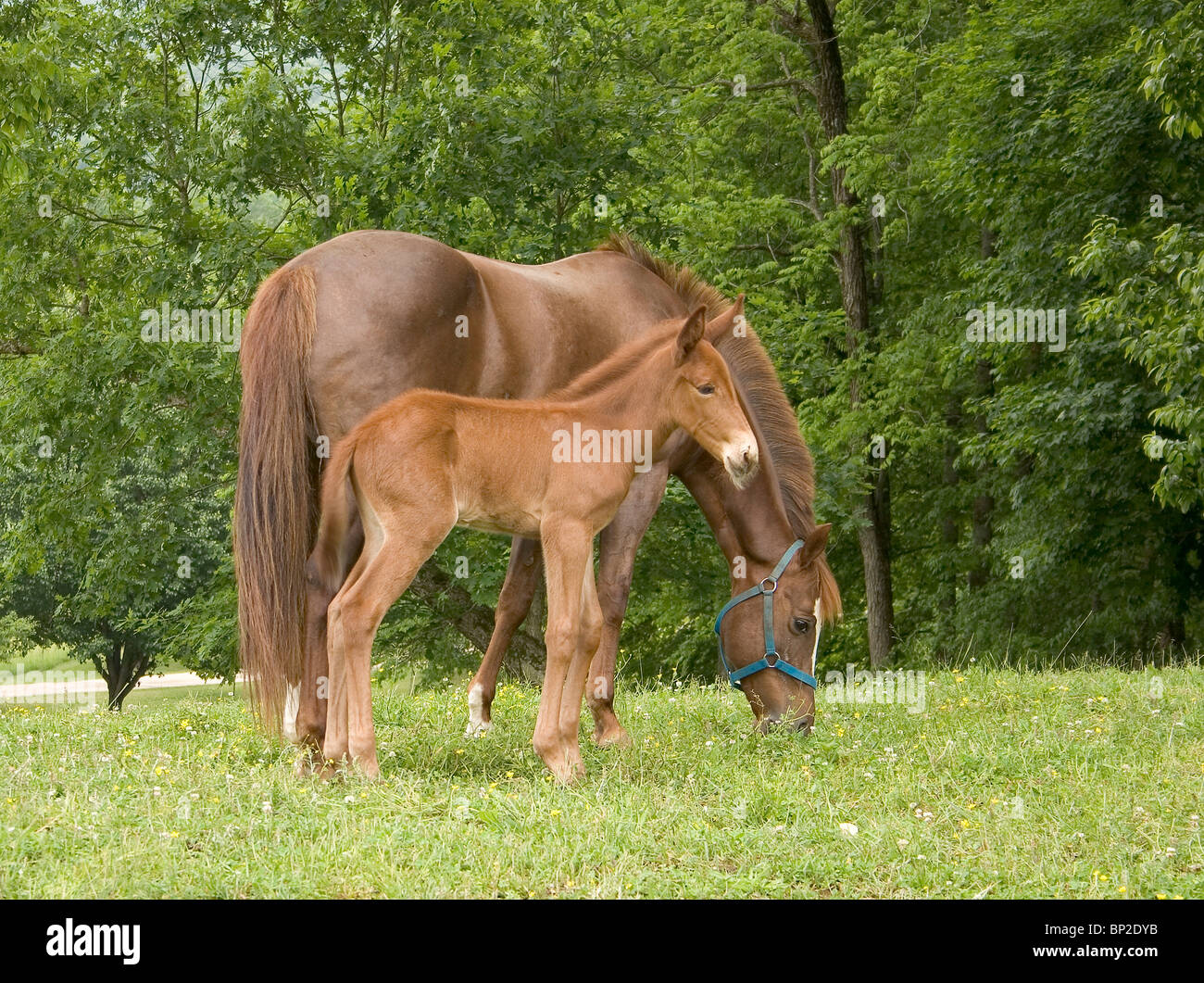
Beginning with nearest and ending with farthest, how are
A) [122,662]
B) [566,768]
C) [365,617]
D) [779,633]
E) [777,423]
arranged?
1. [365,617]
2. [566,768]
3. [779,633]
4. [777,423]
5. [122,662]

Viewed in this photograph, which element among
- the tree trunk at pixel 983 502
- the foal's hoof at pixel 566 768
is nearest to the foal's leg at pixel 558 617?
the foal's hoof at pixel 566 768

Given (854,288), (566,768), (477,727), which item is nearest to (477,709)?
(477,727)

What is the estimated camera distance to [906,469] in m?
25.3

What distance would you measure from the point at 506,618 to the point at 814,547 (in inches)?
81.1

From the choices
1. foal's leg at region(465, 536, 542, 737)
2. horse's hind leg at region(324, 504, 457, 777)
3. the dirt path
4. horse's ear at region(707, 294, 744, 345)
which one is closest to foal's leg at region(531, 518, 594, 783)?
horse's hind leg at region(324, 504, 457, 777)

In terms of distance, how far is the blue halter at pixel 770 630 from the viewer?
26.7ft

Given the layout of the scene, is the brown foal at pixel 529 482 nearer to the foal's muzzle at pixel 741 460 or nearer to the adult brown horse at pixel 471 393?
the foal's muzzle at pixel 741 460

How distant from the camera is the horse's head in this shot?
8.14 metres

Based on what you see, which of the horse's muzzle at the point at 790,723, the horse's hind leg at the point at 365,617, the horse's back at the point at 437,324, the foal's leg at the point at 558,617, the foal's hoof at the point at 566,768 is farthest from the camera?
the horse's muzzle at the point at 790,723

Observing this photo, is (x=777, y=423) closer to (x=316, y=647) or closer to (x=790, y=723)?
(x=790, y=723)

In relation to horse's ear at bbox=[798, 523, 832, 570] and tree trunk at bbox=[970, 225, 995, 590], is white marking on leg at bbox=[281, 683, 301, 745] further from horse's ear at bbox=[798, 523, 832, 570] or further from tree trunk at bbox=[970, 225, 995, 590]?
tree trunk at bbox=[970, 225, 995, 590]

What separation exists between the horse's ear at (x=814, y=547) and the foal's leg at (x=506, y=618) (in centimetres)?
170

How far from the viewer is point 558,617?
645 centimetres
